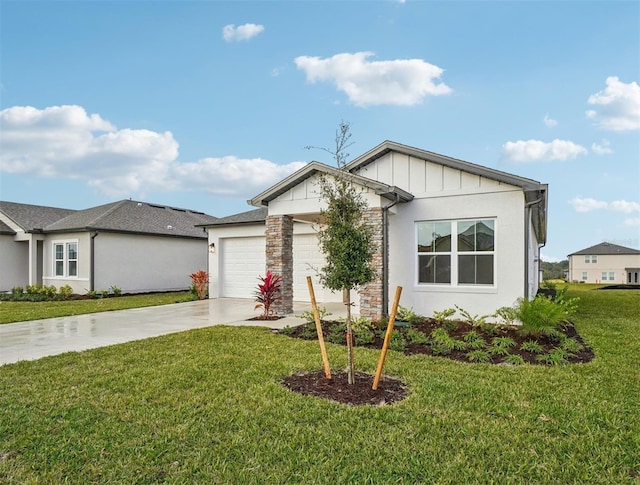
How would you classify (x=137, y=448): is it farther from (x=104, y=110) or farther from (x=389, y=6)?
(x=104, y=110)

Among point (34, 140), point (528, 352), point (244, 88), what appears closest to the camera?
point (528, 352)

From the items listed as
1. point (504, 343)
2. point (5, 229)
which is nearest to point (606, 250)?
point (504, 343)

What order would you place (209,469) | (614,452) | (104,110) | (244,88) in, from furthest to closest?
(104,110)
(244,88)
(614,452)
(209,469)

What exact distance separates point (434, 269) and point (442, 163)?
2631mm

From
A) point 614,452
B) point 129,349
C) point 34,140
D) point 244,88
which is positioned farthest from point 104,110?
point 614,452

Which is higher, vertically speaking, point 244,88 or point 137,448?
point 244,88

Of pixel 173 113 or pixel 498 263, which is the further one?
pixel 173 113

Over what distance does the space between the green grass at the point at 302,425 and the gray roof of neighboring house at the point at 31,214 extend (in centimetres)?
1663

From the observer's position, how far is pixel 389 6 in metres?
11.3

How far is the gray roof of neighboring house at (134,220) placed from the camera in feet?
56.6

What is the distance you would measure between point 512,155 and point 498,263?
12.5m

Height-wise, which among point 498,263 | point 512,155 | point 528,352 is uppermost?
point 512,155

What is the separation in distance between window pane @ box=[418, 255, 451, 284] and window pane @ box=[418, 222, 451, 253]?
0.20 meters

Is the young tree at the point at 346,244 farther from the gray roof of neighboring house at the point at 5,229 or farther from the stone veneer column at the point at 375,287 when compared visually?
the gray roof of neighboring house at the point at 5,229
